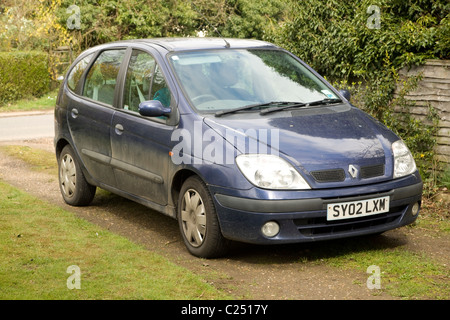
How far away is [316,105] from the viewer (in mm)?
6648

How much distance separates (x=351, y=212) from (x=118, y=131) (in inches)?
98.6

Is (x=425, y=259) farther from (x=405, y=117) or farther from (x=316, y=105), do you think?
(x=405, y=117)

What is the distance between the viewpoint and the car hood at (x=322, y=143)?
18.4ft

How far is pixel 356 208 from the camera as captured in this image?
18.5 feet

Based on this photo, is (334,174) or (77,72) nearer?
(334,174)

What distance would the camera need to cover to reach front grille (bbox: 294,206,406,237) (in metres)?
5.60

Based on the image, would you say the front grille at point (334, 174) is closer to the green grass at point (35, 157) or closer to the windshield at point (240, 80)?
the windshield at point (240, 80)

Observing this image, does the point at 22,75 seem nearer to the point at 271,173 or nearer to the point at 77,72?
the point at 77,72

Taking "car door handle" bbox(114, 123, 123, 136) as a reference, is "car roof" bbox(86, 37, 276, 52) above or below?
above

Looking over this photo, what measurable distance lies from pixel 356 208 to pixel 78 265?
7.33 ft

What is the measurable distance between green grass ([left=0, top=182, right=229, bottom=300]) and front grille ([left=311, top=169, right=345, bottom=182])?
1163 mm

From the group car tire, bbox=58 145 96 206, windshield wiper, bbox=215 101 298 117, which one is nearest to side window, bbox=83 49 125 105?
car tire, bbox=58 145 96 206

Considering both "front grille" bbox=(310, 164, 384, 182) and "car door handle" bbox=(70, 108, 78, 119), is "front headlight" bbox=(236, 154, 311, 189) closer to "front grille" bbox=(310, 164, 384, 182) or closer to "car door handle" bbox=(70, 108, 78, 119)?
"front grille" bbox=(310, 164, 384, 182)

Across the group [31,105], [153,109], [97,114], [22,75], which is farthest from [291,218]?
[22,75]
